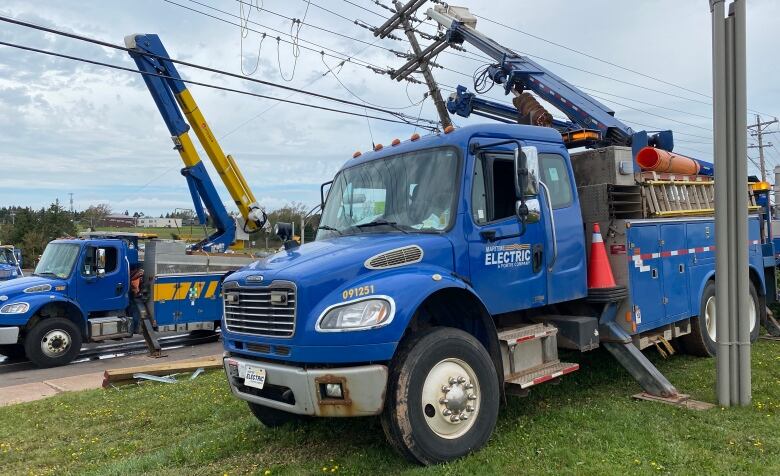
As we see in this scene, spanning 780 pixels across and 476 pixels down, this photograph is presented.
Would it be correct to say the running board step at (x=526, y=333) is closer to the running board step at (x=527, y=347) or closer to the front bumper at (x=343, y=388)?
the running board step at (x=527, y=347)

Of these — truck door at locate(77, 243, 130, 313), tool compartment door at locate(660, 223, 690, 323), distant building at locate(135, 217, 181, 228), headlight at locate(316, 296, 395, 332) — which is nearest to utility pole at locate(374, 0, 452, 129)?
distant building at locate(135, 217, 181, 228)

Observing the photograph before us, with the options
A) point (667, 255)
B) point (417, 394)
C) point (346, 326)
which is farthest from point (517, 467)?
point (667, 255)

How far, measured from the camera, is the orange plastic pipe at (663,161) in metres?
6.96

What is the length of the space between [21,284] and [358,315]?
980cm

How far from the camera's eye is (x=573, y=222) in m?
5.96

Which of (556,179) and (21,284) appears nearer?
(556,179)

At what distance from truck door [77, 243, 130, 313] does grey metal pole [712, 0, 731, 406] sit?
10919 mm

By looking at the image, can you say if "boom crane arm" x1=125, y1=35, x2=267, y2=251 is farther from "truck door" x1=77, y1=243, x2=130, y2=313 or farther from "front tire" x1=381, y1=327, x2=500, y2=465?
"front tire" x1=381, y1=327, x2=500, y2=465

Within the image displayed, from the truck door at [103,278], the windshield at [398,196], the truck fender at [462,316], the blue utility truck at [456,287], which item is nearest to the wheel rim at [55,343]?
the truck door at [103,278]

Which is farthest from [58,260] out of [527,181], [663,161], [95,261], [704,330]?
[704,330]

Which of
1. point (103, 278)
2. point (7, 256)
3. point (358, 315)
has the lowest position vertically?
point (103, 278)

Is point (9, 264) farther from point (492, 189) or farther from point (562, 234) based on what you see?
point (562, 234)

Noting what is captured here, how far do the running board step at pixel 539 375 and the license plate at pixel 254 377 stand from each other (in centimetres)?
202

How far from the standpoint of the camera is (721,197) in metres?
5.89
